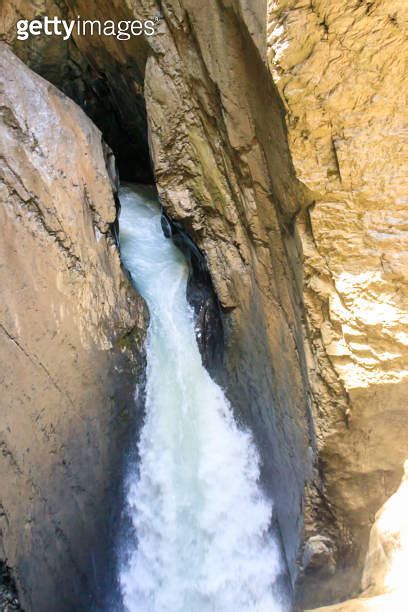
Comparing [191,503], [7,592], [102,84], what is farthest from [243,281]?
[102,84]

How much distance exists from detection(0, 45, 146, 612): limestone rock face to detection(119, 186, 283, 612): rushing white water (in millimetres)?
375

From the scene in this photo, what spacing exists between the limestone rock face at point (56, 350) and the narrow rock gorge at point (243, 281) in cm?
2

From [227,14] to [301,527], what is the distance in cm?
461

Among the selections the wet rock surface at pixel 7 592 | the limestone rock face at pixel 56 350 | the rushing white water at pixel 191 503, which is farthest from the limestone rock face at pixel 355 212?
the wet rock surface at pixel 7 592

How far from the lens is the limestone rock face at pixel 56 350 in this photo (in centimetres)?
404

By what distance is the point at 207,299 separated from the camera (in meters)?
6.27

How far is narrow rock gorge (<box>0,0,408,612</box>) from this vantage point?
3018 millimetres

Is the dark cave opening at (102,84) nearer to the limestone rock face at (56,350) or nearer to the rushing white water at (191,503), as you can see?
the limestone rock face at (56,350)

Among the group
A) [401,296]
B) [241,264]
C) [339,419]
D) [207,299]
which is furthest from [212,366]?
[401,296]

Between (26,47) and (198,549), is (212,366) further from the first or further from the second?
(26,47)

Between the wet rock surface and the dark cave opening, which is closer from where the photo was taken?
the wet rock surface

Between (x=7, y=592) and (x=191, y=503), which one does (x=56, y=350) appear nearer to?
(x=7, y=592)

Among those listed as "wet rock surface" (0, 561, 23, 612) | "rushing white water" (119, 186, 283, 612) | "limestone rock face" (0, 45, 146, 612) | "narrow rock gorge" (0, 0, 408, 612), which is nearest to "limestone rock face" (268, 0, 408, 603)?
"narrow rock gorge" (0, 0, 408, 612)

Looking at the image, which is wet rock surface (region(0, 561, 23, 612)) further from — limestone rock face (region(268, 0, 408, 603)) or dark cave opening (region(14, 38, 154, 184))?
dark cave opening (region(14, 38, 154, 184))
